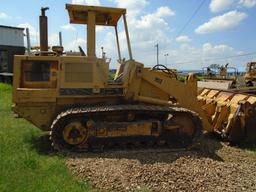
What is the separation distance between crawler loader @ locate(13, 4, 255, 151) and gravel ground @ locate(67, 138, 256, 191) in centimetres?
41

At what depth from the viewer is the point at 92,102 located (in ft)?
29.0

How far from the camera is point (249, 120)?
9188 mm

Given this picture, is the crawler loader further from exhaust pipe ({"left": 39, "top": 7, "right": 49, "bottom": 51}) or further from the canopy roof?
exhaust pipe ({"left": 39, "top": 7, "right": 49, "bottom": 51})

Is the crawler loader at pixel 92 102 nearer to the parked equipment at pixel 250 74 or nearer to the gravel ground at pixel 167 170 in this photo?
the gravel ground at pixel 167 170

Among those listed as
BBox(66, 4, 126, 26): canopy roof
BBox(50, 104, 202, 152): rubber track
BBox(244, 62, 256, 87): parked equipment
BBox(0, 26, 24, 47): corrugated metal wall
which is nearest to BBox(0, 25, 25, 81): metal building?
BBox(0, 26, 24, 47): corrugated metal wall

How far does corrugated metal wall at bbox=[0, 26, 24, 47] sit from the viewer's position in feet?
113

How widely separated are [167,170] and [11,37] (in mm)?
30542

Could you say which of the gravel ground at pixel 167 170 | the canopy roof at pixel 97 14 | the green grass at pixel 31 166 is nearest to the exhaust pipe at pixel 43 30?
the canopy roof at pixel 97 14

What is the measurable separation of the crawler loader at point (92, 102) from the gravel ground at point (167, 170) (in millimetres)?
408

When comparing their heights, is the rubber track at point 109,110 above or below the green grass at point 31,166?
above

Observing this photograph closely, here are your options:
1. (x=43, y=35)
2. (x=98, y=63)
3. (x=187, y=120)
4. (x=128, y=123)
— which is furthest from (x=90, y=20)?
Answer: (x=187, y=120)

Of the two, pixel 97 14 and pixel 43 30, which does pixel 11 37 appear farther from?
pixel 97 14

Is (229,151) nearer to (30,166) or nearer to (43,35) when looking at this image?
(30,166)

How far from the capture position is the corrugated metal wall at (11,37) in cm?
3431
